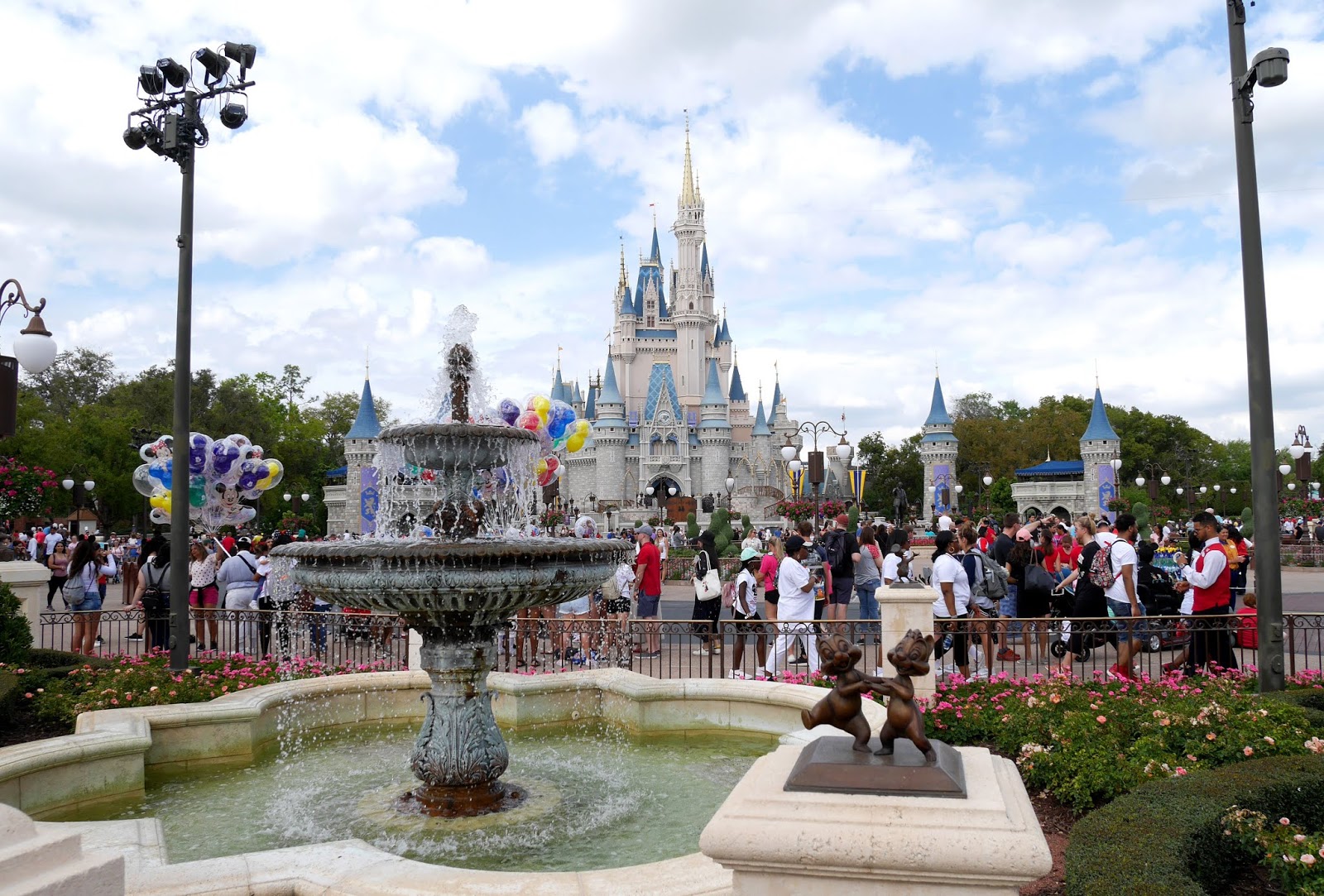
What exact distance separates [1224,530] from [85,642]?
15.3 metres

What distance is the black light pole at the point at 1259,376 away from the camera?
7.12 meters

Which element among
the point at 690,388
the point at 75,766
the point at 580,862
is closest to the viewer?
the point at 580,862

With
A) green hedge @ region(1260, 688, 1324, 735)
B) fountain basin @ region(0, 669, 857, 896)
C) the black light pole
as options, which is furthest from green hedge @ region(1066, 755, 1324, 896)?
the black light pole

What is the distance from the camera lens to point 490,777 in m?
6.21

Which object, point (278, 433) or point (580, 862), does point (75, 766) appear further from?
point (278, 433)

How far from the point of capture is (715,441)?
85062 millimetres

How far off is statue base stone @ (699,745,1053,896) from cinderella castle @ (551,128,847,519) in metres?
73.5

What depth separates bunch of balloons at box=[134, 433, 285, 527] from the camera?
20.0 m

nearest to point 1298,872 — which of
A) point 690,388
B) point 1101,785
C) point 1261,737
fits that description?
point 1101,785

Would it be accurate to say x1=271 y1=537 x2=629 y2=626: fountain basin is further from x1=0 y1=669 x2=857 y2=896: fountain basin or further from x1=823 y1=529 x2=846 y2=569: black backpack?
x1=823 y1=529 x2=846 y2=569: black backpack

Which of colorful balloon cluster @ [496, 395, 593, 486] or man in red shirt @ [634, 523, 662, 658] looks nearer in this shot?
man in red shirt @ [634, 523, 662, 658]

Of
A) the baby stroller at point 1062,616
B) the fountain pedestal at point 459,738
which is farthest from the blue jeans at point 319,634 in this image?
the baby stroller at point 1062,616

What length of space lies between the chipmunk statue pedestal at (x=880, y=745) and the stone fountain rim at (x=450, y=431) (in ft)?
13.5

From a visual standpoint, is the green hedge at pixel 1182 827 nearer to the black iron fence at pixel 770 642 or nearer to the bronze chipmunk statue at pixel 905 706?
the bronze chipmunk statue at pixel 905 706
